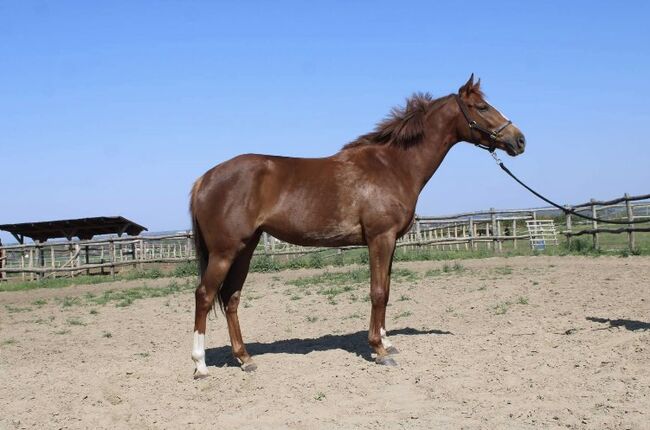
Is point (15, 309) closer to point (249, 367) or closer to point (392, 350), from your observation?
point (249, 367)

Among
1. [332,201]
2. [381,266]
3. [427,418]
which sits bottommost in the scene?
[427,418]

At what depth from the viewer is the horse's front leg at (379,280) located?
226 inches

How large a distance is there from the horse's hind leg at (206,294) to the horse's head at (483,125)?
2888 mm

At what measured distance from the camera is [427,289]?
1058 cm

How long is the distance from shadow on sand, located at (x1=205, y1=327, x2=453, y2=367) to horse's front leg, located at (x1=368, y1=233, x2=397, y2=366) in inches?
11.1

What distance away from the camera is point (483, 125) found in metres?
6.21

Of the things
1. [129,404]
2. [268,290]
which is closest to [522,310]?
[129,404]

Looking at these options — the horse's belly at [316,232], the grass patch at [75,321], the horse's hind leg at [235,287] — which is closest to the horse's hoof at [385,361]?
the horse's belly at [316,232]

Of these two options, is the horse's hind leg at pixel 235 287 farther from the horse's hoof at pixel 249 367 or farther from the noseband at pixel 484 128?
the noseband at pixel 484 128

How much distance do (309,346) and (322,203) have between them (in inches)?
73.0

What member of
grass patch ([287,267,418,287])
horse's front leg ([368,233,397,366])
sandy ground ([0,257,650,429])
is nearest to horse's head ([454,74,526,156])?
horse's front leg ([368,233,397,366])

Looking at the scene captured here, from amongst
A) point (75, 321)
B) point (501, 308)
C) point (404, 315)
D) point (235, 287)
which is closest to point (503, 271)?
point (501, 308)

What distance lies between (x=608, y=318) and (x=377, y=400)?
350cm

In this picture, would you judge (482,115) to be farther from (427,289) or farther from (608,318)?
(427,289)
